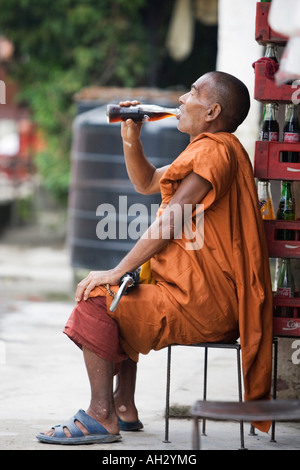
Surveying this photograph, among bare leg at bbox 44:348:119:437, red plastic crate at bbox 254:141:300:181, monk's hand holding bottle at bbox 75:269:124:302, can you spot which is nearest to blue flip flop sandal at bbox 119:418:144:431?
bare leg at bbox 44:348:119:437

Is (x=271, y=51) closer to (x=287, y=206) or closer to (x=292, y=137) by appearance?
(x=292, y=137)

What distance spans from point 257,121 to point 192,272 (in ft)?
9.48

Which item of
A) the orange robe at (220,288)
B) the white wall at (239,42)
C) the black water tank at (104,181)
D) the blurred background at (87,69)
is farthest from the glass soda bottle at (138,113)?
the blurred background at (87,69)

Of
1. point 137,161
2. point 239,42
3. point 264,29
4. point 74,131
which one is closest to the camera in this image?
point 264,29

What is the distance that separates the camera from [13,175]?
1708 centimetres

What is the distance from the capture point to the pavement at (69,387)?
4.05m

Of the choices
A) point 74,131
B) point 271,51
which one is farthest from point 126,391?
point 74,131

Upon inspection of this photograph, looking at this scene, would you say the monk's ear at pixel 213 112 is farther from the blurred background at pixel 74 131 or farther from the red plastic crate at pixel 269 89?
the blurred background at pixel 74 131

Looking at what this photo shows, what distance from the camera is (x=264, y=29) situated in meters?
3.97

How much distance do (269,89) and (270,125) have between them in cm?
23

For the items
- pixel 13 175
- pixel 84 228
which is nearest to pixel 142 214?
pixel 84 228

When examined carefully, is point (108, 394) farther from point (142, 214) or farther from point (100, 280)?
point (142, 214)

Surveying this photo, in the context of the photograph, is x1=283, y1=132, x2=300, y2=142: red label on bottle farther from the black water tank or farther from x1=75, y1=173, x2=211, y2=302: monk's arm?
the black water tank

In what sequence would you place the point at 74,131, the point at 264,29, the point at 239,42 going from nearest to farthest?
1. the point at 264,29
2. the point at 239,42
3. the point at 74,131
